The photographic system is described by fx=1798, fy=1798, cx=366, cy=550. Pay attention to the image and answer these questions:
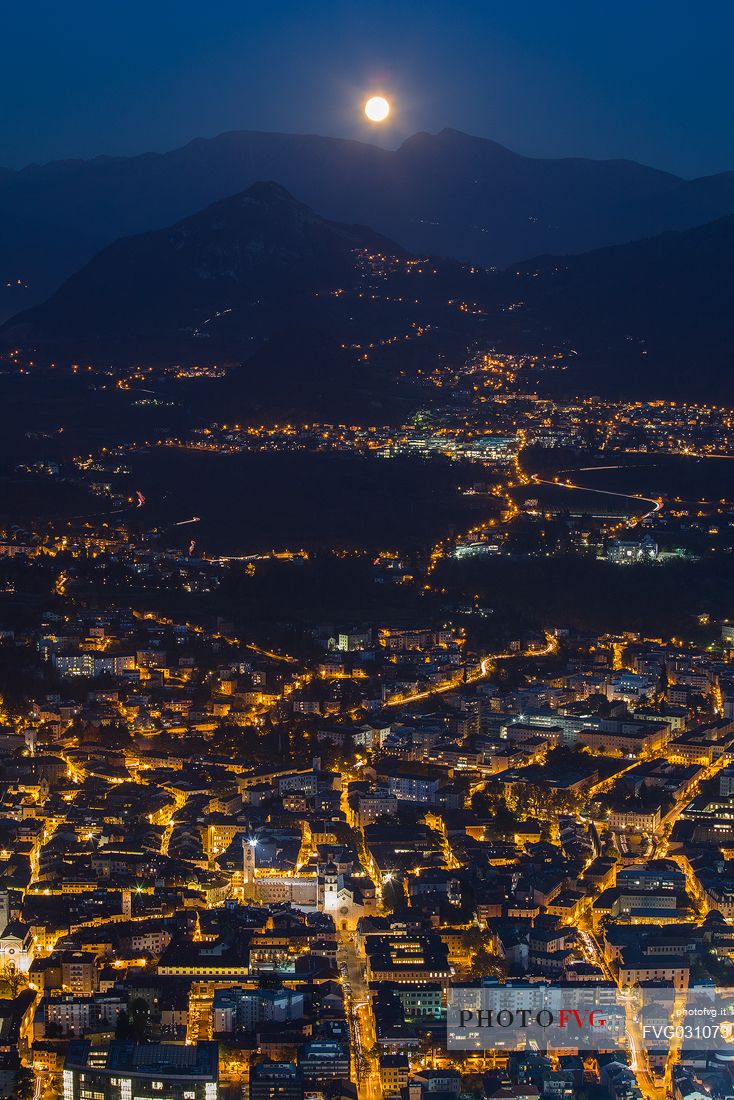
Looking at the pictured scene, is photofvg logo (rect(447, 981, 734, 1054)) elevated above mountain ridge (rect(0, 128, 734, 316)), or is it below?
below

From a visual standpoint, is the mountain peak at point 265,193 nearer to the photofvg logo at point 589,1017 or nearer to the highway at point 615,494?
the highway at point 615,494

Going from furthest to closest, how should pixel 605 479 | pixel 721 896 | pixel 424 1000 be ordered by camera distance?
pixel 605 479, pixel 721 896, pixel 424 1000

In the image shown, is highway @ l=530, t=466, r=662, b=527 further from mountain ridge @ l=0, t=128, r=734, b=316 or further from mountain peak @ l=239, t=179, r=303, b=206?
mountain ridge @ l=0, t=128, r=734, b=316

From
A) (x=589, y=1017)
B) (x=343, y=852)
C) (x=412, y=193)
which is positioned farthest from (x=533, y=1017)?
(x=412, y=193)

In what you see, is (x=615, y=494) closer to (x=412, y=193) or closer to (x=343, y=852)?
(x=343, y=852)

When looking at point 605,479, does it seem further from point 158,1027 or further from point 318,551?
point 158,1027

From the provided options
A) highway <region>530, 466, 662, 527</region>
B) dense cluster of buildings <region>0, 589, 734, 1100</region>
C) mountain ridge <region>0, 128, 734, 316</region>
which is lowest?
dense cluster of buildings <region>0, 589, 734, 1100</region>

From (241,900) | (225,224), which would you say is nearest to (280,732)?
(241,900)

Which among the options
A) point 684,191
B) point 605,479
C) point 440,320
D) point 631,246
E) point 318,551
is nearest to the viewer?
point 318,551

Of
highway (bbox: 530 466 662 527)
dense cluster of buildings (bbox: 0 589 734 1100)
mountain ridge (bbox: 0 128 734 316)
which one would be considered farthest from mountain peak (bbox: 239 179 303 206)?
dense cluster of buildings (bbox: 0 589 734 1100)
